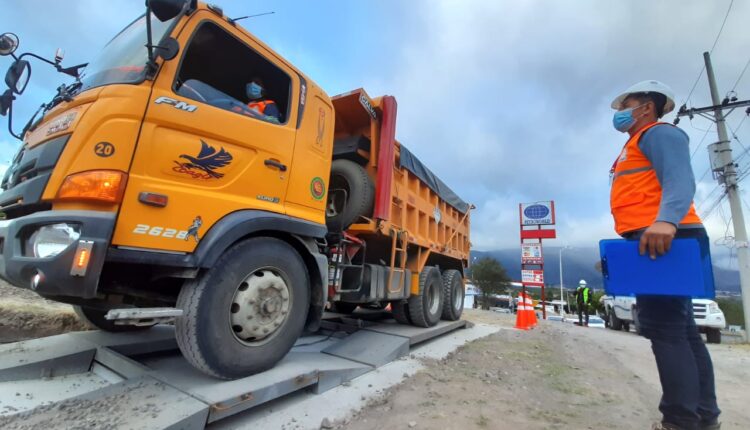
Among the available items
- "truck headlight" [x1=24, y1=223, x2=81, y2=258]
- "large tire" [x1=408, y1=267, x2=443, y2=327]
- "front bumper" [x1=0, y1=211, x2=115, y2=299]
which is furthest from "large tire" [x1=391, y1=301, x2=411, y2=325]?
"truck headlight" [x1=24, y1=223, x2=81, y2=258]

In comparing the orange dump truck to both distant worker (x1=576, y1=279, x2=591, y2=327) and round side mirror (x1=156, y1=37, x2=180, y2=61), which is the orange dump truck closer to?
round side mirror (x1=156, y1=37, x2=180, y2=61)

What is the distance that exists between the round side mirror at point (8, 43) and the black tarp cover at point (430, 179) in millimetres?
3830

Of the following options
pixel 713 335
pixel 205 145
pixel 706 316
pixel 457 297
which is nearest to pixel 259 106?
pixel 205 145

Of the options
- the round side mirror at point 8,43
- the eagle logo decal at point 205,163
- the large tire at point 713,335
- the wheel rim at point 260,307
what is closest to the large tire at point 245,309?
the wheel rim at point 260,307

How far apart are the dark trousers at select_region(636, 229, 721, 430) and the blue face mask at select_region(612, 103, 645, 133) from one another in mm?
726

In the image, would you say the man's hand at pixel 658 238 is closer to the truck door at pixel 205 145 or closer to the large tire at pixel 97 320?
the truck door at pixel 205 145

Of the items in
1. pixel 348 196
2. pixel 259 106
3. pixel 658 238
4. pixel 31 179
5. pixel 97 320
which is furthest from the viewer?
pixel 348 196

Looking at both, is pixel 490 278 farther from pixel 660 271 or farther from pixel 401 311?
pixel 660 271

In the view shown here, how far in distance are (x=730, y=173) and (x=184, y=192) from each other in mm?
15102

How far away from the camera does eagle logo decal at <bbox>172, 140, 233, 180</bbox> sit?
2.36 meters

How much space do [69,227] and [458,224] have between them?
6645 millimetres

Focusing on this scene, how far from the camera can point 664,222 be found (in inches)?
75.5

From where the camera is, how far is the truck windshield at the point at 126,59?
7.92 ft

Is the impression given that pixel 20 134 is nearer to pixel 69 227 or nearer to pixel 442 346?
pixel 69 227
